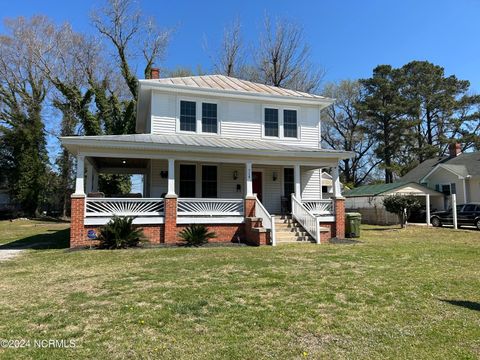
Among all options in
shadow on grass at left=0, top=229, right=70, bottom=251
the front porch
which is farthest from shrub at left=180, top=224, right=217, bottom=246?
shadow on grass at left=0, top=229, right=70, bottom=251

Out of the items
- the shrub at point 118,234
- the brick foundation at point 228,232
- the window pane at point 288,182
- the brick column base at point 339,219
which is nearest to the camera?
the shrub at point 118,234

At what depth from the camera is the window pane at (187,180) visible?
16.2 m

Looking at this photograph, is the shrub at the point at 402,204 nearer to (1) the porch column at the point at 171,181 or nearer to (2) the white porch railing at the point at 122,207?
(1) the porch column at the point at 171,181

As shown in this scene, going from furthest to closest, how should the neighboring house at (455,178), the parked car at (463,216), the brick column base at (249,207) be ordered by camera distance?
the neighboring house at (455,178) → the parked car at (463,216) → the brick column base at (249,207)

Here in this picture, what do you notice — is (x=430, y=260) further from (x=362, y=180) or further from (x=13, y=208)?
(x=362, y=180)

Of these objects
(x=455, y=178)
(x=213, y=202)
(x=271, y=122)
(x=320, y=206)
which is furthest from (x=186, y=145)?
(x=455, y=178)

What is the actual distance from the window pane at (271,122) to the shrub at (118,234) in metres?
8.15

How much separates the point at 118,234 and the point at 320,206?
794 cm

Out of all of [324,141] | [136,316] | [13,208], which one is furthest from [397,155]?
[136,316]

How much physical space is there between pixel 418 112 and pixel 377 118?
461 centimetres

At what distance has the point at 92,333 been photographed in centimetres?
448

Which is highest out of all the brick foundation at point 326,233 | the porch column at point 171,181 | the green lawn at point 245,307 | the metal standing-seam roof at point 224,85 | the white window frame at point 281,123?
the metal standing-seam roof at point 224,85

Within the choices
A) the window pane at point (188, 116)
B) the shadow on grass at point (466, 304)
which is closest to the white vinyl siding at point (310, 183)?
the window pane at point (188, 116)

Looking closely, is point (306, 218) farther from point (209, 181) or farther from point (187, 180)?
point (187, 180)
